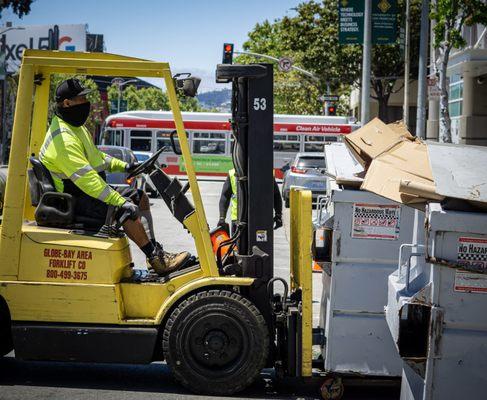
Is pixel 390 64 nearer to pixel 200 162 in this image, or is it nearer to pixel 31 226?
pixel 200 162

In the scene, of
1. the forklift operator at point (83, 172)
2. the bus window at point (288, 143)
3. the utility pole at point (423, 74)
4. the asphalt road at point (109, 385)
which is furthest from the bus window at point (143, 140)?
the forklift operator at point (83, 172)

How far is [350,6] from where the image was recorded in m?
26.4

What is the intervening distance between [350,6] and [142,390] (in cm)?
2177

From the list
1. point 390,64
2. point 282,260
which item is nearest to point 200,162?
point 390,64

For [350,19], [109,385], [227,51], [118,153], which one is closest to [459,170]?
[109,385]

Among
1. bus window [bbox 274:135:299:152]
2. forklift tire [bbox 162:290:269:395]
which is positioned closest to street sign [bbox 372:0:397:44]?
bus window [bbox 274:135:299:152]

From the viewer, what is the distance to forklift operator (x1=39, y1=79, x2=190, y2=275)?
19.9 feet

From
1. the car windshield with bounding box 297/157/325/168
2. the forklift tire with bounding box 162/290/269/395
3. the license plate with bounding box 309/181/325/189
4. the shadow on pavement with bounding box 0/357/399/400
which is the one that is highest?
the car windshield with bounding box 297/157/325/168

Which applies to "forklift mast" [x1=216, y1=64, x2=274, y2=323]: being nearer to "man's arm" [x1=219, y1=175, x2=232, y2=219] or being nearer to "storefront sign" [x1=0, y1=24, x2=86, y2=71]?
"man's arm" [x1=219, y1=175, x2=232, y2=219]

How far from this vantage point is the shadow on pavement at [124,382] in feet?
20.7

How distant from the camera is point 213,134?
41.0m

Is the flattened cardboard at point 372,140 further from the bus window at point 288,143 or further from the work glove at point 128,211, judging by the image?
the bus window at point 288,143

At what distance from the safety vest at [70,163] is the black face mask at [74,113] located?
43 millimetres

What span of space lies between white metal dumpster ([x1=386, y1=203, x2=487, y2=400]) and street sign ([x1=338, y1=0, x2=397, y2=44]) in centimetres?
2175
